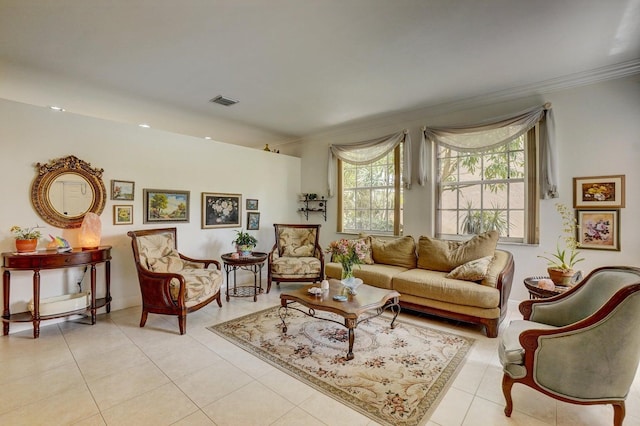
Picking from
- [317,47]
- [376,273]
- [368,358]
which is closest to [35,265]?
[368,358]

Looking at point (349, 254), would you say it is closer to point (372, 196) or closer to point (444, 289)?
point (444, 289)

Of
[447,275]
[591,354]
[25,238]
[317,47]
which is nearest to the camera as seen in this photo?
[591,354]

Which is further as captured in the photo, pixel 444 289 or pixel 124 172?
pixel 124 172

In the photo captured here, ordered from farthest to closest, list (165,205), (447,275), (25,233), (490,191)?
(165,205) → (490,191) → (447,275) → (25,233)

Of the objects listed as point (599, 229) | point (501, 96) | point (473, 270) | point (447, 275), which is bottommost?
point (447, 275)

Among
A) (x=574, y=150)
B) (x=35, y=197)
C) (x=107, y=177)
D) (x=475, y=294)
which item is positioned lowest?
(x=475, y=294)

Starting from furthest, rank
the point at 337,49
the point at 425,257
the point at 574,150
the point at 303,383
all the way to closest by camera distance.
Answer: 1. the point at 425,257
2. the point at 574,150
3. the point at 337,49
4. the point at 303,383

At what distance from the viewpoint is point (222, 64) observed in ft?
10.3

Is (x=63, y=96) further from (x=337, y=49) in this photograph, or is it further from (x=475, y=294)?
(x=475, y=294)

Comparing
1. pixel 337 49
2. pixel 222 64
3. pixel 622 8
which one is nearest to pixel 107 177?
pixel 222 64

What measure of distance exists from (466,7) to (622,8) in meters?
1.20

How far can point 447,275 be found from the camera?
361cm

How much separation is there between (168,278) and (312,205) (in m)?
3.48

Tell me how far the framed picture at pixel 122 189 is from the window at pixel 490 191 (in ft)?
14.6
